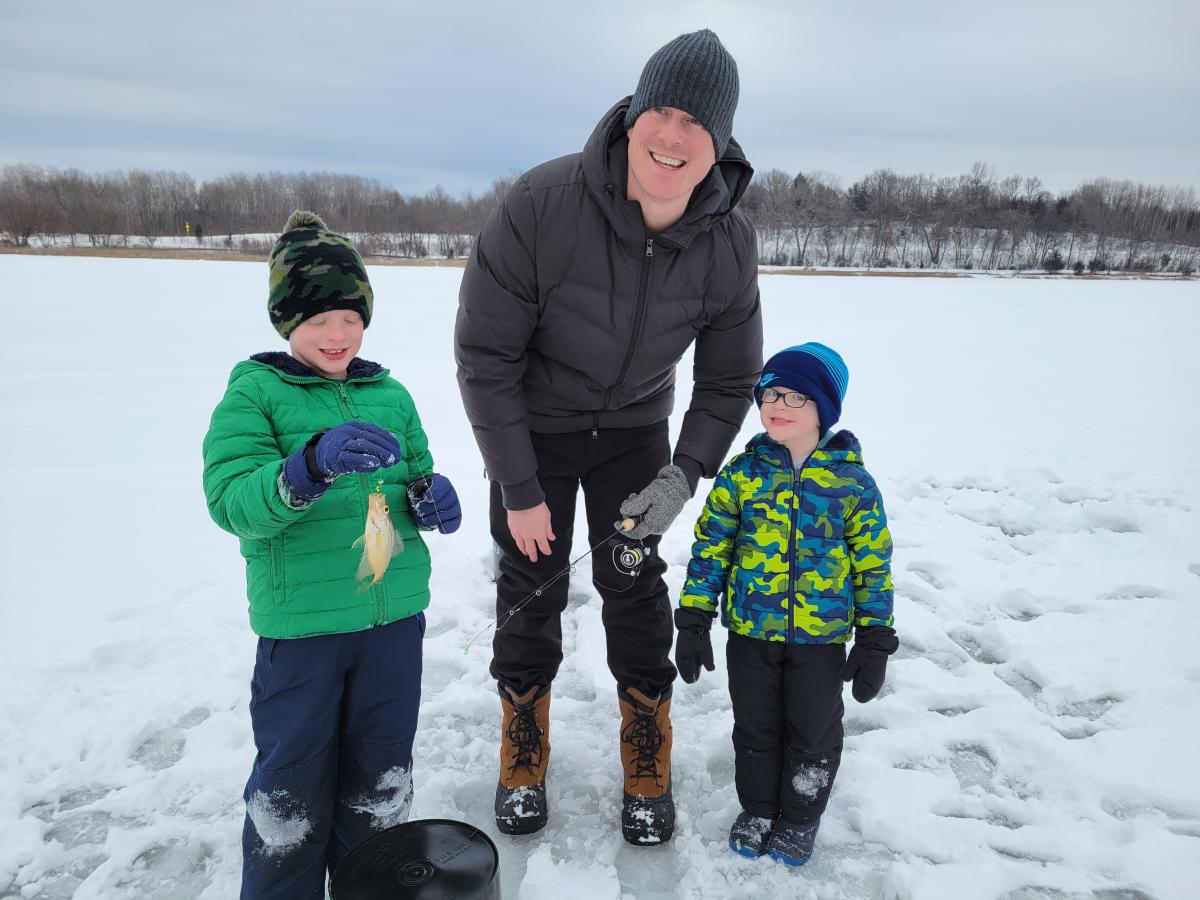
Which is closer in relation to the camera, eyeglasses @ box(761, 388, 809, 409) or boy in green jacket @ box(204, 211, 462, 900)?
boy in green jacket @ box(204, 211, 462, 900)

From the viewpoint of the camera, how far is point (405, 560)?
6.74 feet

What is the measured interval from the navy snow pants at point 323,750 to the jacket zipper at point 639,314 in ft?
3.20

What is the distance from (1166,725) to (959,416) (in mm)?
5325

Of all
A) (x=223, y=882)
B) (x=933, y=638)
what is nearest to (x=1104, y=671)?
(x=933, y=638)

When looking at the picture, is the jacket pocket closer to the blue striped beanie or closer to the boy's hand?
the boy's hand

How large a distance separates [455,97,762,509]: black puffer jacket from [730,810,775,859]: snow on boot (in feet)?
3.75

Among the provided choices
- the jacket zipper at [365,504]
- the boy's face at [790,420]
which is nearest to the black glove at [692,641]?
the boy's face at [790,420]

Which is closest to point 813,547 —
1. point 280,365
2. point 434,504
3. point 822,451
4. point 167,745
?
point 822,451

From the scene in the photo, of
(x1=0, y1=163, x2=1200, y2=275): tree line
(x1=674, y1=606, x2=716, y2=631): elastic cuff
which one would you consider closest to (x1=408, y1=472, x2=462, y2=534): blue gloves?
(x1=674, y1=606, x2=716, y2=631): elastic cuff

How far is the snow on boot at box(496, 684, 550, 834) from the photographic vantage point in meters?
2.45

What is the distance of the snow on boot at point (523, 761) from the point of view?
2449 mm

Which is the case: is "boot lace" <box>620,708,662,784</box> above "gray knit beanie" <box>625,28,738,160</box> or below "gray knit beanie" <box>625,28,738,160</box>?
below

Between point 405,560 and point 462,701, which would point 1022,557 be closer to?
point 462,701

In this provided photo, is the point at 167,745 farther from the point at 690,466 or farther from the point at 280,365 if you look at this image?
the point at 690,466
